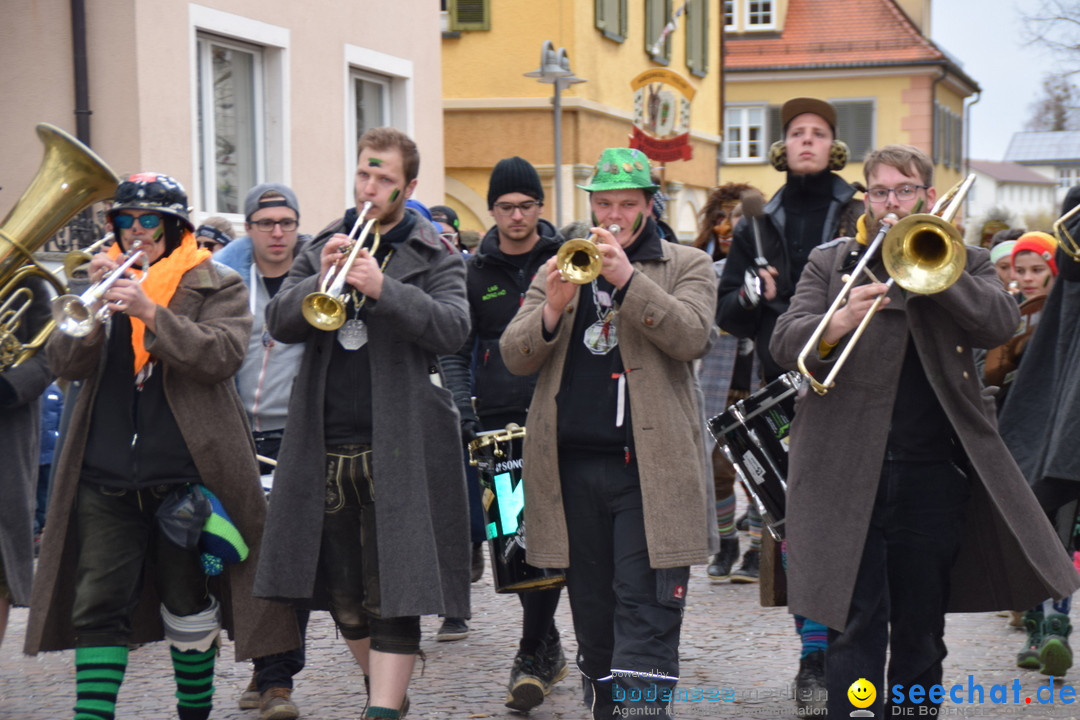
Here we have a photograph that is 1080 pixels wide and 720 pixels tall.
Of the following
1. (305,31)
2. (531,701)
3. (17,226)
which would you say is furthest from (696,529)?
(305,31)

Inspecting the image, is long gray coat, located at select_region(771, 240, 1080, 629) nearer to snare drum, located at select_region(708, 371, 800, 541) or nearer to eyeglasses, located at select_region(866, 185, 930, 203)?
eyeglasses, located at select_region(866, 185, 930, 203)

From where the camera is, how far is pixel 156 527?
196 inches

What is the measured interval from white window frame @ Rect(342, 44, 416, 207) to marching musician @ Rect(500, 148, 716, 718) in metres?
8.62

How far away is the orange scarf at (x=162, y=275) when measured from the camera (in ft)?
16.1

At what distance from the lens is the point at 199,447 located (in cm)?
496

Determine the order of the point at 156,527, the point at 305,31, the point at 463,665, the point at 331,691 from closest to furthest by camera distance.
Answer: the point at 156,527 < the point at 331,691 < the point at 463,665 < the point at 305,31

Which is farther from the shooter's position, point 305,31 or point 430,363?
point 305,31

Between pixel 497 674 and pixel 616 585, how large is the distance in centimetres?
168

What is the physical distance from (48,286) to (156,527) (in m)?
1.21

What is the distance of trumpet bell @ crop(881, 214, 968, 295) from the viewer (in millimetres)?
4188

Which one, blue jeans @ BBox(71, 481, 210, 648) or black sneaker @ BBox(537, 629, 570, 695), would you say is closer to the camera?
blue jeans @ BBox(71, 481, 210, 648)

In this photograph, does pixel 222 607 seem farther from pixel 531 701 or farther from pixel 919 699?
pixel 919 699

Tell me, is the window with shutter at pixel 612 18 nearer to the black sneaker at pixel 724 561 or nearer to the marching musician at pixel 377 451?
the black sneaker at pixel 724 561

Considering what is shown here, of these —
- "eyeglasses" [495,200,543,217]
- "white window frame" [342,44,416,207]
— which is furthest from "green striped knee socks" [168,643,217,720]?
"white window frame" [342,44,416,207]
